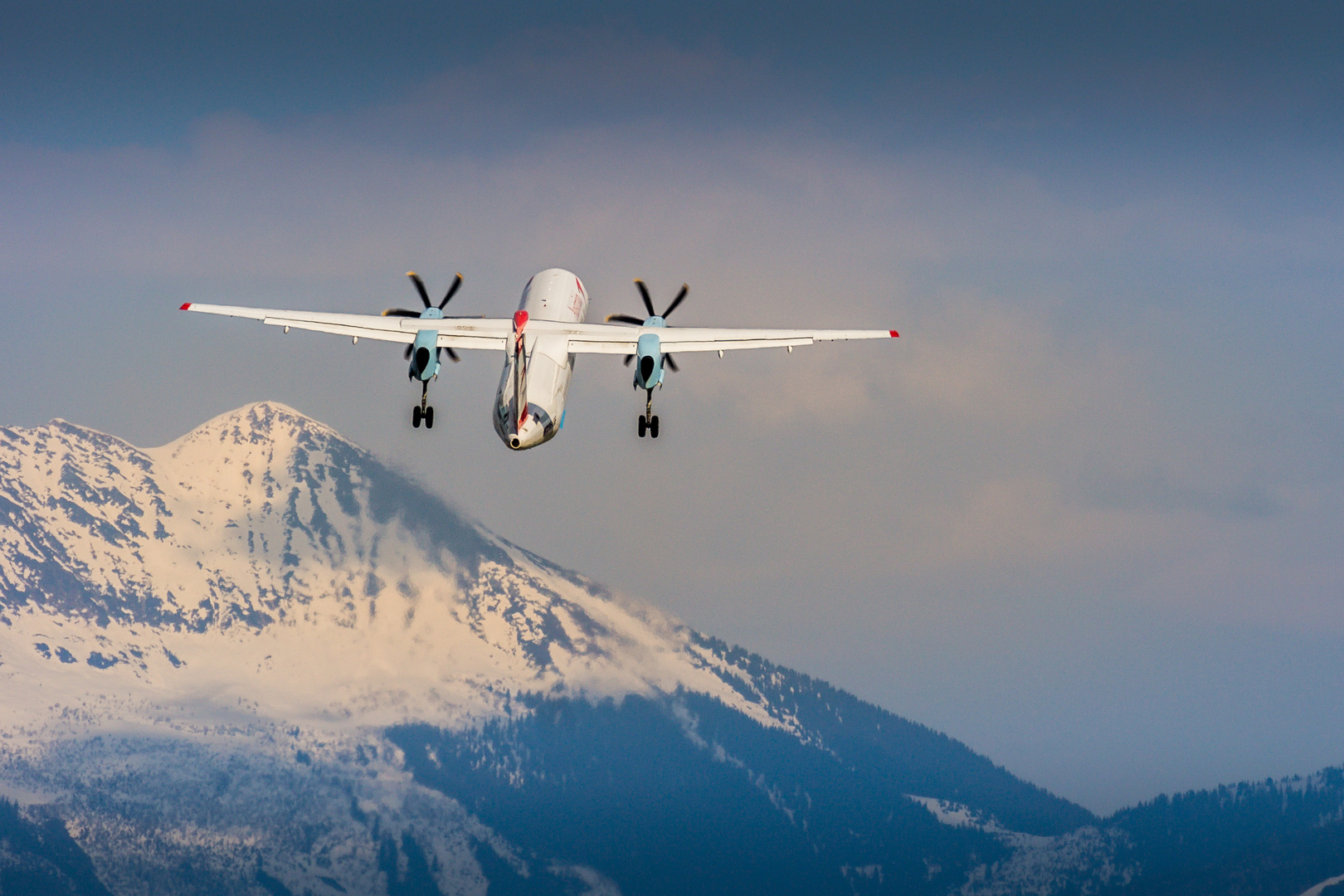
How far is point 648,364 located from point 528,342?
6.59 meters

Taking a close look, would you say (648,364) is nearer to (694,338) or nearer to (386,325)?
(694,338)

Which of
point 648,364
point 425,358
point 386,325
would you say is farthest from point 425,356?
point 648,364

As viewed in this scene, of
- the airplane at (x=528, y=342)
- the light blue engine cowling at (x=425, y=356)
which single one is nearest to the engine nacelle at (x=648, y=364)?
the airplane at (x=528, y=342)

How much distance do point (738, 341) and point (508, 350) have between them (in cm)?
1341

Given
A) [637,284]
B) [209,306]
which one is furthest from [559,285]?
[209,306]

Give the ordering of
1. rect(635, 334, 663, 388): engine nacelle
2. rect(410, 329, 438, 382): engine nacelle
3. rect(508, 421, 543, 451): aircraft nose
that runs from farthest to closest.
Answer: rect(635, 334, 663, 388): engine nacelle < rect(410, 329, 438, 382): engine nacelle < rect(508, 421, 543, 451): aircraft nose

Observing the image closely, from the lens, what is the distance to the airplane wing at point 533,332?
262 ft

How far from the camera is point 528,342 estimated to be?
7775cm

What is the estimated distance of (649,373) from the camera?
3071 inches

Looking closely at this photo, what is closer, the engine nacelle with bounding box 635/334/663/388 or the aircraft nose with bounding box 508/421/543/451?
the aircraft nose with bounding box 508/421/543/451

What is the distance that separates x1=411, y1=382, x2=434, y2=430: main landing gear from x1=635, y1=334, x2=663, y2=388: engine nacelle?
11348mm

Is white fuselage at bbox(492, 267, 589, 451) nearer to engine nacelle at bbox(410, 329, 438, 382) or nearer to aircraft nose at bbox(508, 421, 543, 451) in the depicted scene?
aircraft nose at bbox(508, 421, 543, 451)

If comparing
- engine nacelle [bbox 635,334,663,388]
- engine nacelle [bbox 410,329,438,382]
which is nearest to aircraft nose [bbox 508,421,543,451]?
engine nacelle [bbox 635,334,663,388]

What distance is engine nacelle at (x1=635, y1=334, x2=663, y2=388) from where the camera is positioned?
77938 mm
